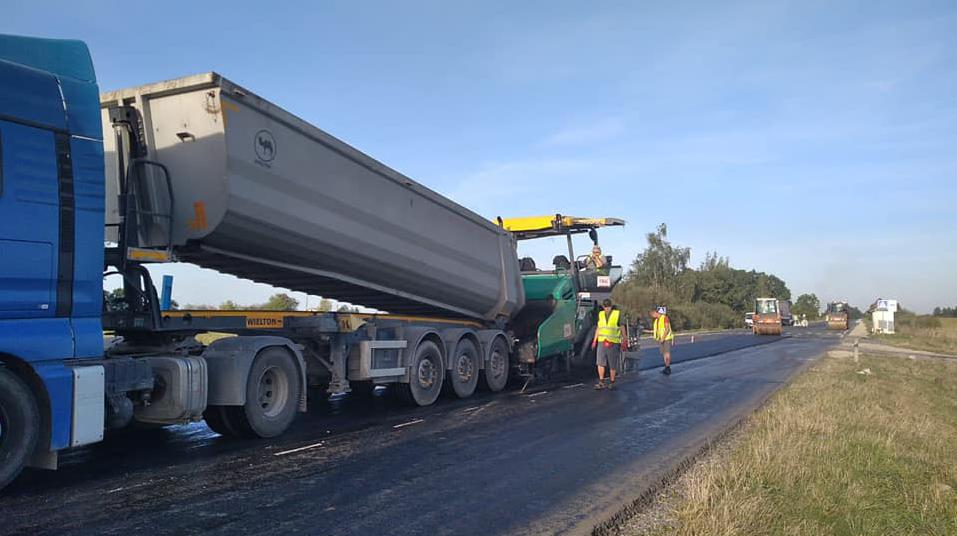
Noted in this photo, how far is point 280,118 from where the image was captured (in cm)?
746

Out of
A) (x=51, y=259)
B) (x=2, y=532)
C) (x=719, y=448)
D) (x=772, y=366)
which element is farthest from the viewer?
(x=772, y=366)

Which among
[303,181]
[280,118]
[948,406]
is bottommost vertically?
[948,406]

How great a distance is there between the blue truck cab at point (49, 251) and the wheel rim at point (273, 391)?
2.09 meters

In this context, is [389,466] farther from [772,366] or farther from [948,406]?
[772,366]

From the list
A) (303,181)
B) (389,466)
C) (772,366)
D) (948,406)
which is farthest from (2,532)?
(772,366)

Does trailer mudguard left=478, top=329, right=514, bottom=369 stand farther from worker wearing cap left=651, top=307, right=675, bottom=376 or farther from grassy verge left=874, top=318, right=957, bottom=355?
grassy verge left=874, top=318, right=957, bottom=355

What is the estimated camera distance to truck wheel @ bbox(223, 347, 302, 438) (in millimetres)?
7180

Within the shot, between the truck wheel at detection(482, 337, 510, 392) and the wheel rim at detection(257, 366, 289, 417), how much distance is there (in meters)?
4.76

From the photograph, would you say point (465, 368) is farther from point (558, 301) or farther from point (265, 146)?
point (265, 146)

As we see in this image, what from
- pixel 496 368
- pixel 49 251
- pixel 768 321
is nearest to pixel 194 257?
pixel 49 251

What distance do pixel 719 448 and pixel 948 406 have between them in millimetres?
9050

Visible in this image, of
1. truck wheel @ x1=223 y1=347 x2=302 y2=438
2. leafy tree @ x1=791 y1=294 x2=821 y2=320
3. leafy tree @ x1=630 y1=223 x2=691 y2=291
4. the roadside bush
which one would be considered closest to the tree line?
leafy tree @ x1=630 y1=223 x2=691 y2=291

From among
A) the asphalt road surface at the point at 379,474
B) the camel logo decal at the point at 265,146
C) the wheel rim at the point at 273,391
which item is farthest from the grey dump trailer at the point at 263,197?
the asphalt road surface at the point at 379,474

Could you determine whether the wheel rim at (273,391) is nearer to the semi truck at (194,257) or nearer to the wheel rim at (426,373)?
the semi truck at (194,257)
